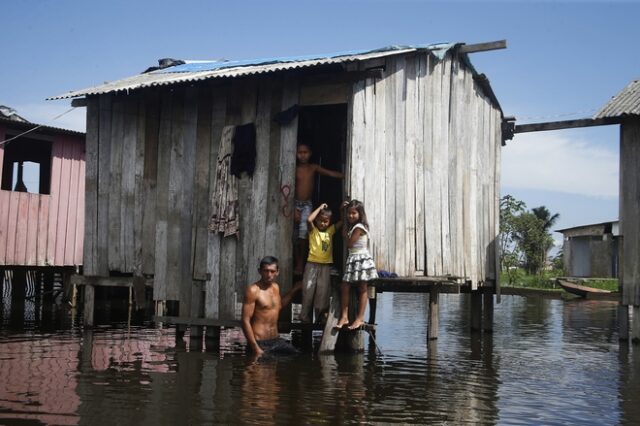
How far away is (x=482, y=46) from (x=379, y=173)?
290cm

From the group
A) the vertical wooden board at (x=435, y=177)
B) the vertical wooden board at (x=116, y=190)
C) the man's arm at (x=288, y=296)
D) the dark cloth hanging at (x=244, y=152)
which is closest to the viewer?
the man's arm at (x=288, y=296)

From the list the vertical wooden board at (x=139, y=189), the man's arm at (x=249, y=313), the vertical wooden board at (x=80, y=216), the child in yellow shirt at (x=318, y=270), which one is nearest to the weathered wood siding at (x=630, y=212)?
the child in yellow shirt at (x=318, y=270)

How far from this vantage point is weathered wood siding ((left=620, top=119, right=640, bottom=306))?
542 inches

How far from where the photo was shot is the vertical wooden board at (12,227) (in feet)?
56.6

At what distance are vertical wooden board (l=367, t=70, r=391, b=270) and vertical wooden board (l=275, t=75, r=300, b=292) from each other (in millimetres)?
1154

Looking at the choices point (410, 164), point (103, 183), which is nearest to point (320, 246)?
point (410, 164)

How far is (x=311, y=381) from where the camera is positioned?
8.51m

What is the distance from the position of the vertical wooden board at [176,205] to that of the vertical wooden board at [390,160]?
10.2ft

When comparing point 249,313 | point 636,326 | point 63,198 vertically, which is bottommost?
point 636,326

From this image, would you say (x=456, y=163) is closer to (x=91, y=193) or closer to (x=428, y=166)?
(x=428, y=166)

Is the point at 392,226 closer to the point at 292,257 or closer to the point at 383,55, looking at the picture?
the point at 292,257

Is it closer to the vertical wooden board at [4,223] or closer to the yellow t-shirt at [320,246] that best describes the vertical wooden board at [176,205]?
the yellow t-shirt at [320,246]

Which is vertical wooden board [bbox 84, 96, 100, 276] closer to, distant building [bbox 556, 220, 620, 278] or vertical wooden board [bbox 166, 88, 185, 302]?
vertical wooden board [bbox 166, 88, 185, 302]

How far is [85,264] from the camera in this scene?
1270 centimetres
